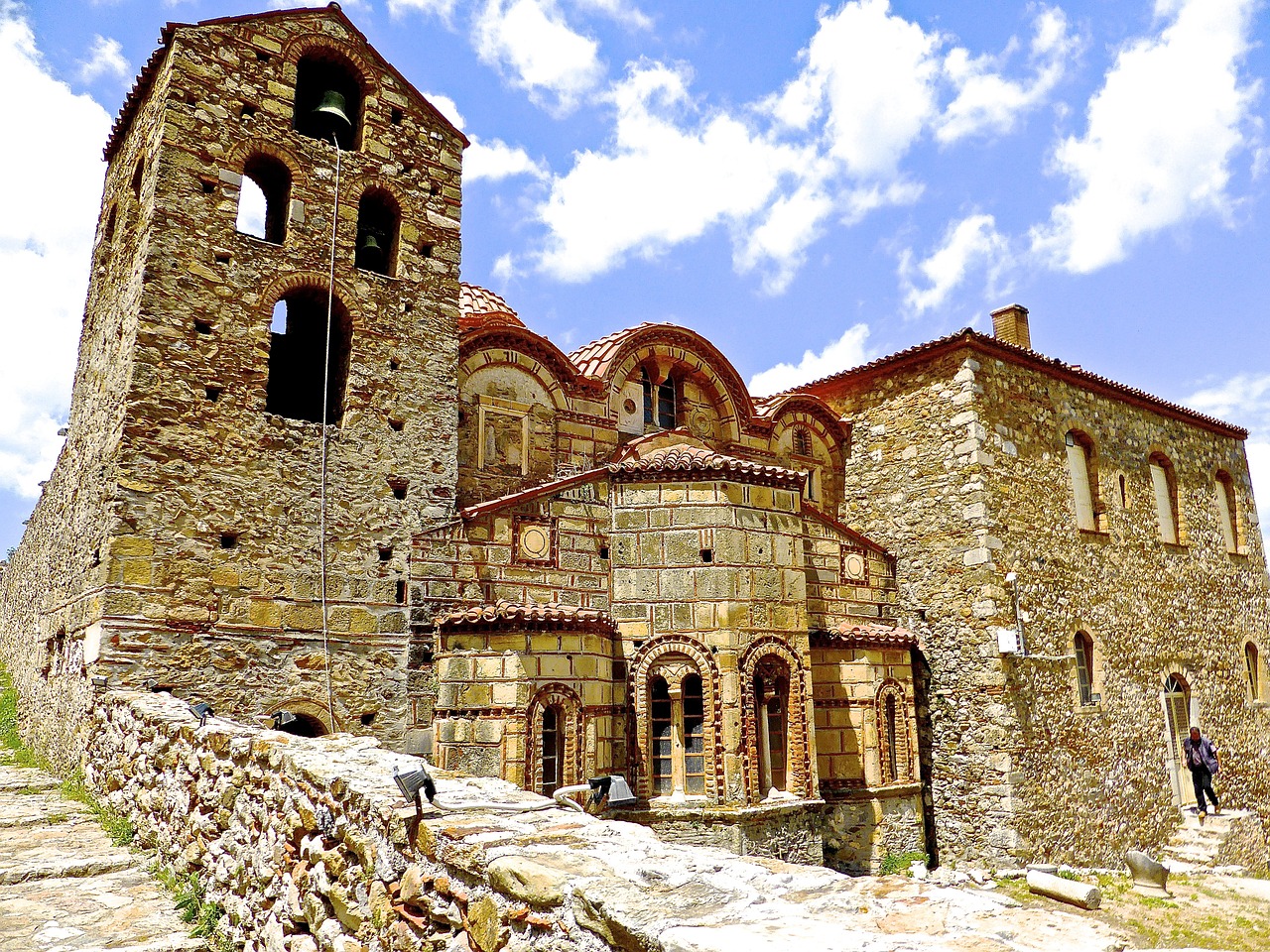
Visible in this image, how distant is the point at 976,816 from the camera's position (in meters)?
13.0

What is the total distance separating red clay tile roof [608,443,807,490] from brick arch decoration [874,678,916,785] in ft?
12.2

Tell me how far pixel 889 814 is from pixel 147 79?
45.1ft

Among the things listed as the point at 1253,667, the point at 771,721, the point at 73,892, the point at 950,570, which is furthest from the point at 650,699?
the point at 1253,667

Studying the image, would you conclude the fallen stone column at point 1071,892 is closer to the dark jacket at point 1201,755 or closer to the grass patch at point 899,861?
the grass patch at point 899,861

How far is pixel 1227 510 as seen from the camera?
62.3 ft

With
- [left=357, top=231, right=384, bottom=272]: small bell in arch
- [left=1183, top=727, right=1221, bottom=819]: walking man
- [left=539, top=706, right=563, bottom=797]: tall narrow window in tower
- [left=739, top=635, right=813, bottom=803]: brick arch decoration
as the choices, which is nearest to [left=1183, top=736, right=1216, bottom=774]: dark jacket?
[left=1183, top=727, right=1221, bottom=819]: walking man

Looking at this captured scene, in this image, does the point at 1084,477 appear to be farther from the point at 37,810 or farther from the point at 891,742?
the point at 37,810

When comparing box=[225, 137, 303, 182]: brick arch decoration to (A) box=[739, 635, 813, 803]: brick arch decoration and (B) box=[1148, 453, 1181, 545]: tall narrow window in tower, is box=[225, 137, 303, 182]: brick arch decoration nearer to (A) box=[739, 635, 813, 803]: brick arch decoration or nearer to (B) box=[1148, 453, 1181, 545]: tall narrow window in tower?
(A) box=[739, 635, 813, 803]: brick arch decoration

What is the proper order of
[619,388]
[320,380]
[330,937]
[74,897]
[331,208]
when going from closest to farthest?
[330,937] < [74,897] < [331,208] < [320,380] < [619,388]

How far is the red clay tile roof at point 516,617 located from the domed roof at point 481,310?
13.8 feet

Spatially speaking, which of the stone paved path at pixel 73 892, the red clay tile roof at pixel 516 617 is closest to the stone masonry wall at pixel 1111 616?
the red clay tile roof at pixel 516 617

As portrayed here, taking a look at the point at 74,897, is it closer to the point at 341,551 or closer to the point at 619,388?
the point at 341,551

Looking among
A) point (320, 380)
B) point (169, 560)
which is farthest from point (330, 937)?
point (320, 380)

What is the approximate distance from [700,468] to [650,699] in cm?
294
